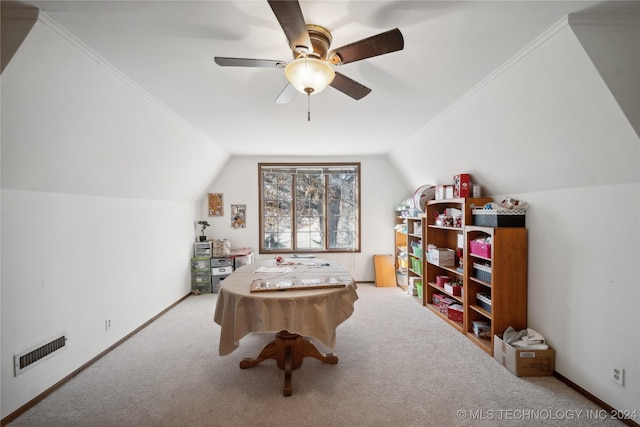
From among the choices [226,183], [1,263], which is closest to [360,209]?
[226,183]

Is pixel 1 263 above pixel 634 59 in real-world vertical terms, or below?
below

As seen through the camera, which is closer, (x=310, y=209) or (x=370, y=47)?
(x=370, y=47)

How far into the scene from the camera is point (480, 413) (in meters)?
1.87

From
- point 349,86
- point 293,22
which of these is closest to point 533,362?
point 349,86

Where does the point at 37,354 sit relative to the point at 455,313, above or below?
above

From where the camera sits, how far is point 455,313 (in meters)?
3.32

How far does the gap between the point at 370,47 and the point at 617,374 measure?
2602 millimetres

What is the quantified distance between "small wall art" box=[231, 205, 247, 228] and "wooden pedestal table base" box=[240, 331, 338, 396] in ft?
9.86

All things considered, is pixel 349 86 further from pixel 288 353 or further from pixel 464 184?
pixel 288 353

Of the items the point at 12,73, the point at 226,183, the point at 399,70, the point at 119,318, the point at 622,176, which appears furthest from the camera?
the point at 226,183

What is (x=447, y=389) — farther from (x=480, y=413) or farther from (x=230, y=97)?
(x=230, y=97)

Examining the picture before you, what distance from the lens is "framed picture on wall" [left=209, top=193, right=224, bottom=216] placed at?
509cm

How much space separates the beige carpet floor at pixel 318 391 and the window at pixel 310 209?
96.0 inches

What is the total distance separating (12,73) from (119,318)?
7.68ft
